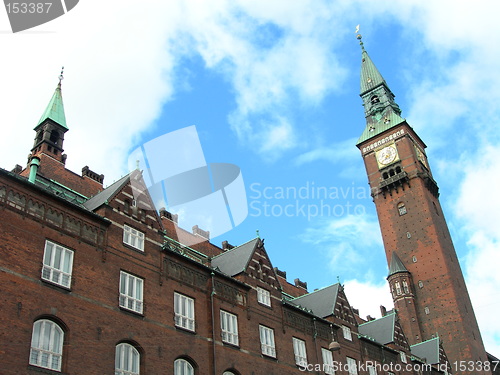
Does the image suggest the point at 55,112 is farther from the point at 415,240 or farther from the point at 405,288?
the point at 415,240

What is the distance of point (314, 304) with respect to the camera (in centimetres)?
4828

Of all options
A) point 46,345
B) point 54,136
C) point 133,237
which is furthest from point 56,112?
point 46,345

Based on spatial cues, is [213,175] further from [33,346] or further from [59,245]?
[33,346]

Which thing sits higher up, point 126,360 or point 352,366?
point 352,366

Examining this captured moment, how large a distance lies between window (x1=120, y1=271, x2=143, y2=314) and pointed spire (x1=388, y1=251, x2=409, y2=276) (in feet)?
212

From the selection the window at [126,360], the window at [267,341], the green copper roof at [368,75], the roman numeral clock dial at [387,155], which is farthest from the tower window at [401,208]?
the window at [126,360]

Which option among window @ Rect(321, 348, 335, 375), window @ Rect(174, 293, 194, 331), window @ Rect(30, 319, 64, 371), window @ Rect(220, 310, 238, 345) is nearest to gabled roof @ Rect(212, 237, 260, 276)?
window @ Rect(220, 310, 238, 345)

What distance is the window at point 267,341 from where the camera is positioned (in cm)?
3716

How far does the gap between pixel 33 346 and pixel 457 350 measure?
68170 mm

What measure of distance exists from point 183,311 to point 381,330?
29.5 metres

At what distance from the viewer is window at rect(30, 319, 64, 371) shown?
77.2 feet

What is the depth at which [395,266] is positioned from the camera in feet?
290

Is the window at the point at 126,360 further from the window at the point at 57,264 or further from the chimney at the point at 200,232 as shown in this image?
the chimney at the point at 200,232

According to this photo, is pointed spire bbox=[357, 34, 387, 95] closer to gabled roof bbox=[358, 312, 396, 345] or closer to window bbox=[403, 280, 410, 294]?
window bbox=[403, 280, 410, 294]
